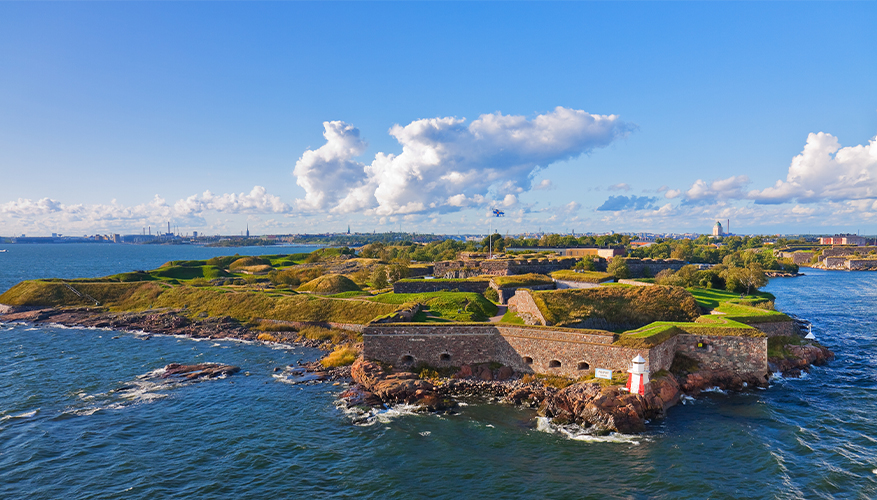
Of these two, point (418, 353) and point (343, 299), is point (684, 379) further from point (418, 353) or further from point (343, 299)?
point (343, 299)

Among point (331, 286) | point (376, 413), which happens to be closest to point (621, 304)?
point (376, 413)

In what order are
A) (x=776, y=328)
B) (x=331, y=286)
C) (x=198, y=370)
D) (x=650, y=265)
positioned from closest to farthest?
1. (x=198, y=370)
2. (x=776, y=328)
3. (x=331, y=286)
4. (x=650, y=265)

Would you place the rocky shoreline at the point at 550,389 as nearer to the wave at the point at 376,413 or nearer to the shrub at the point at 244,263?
the wave at the point at 376,413

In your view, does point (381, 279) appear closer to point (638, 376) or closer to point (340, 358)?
point (340, 358)

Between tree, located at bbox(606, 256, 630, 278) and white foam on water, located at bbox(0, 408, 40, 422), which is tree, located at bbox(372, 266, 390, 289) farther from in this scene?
white foam on water, located at bbox(0, 408, 40, 422)

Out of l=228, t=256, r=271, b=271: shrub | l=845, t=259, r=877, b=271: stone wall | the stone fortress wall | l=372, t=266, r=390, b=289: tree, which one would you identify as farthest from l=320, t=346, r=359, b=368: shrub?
l=845, t=259, r=877, b=271: stone wall
